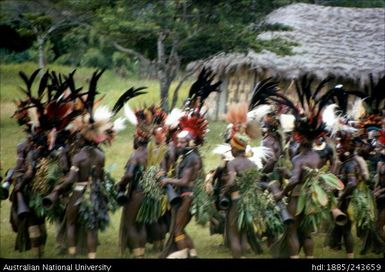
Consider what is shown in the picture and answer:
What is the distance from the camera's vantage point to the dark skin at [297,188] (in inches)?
229

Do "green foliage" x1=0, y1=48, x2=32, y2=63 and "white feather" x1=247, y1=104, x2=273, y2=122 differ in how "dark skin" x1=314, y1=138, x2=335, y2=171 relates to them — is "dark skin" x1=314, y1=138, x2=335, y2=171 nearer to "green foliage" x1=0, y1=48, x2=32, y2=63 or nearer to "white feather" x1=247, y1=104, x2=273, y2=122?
"white feather" x1=247, y1=104, x2=273, y2=122

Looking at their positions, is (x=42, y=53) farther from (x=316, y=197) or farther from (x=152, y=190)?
(x=316, y=197)

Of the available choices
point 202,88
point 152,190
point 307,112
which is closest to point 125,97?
point 202,88

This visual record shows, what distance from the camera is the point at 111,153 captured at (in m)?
6.36

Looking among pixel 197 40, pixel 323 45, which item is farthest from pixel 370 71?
pixel 197 40

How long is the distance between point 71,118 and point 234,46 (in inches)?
74.4

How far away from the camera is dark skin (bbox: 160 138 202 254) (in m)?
5.85

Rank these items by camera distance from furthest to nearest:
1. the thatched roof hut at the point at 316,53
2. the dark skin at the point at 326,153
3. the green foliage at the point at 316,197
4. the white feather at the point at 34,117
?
the thatched roof hut at the point at 316,53 < the dark skin at the point at 326,153 < the white feather at the point at 34,117 < the green foliage at the point at 316,197

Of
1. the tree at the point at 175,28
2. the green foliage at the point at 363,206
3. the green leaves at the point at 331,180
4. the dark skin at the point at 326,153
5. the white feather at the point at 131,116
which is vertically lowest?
the green foliage at the point at 363,206

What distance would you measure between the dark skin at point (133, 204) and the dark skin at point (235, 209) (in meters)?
0.77

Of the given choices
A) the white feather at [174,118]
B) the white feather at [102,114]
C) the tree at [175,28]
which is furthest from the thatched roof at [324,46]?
the white feather at [102,114]

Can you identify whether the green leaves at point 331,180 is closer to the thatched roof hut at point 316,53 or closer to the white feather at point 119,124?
the thatched roof hut at point 316,53

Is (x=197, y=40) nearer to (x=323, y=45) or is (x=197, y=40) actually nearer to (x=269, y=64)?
(x=269, y=64)

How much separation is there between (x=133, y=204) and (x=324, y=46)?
2671 mm
